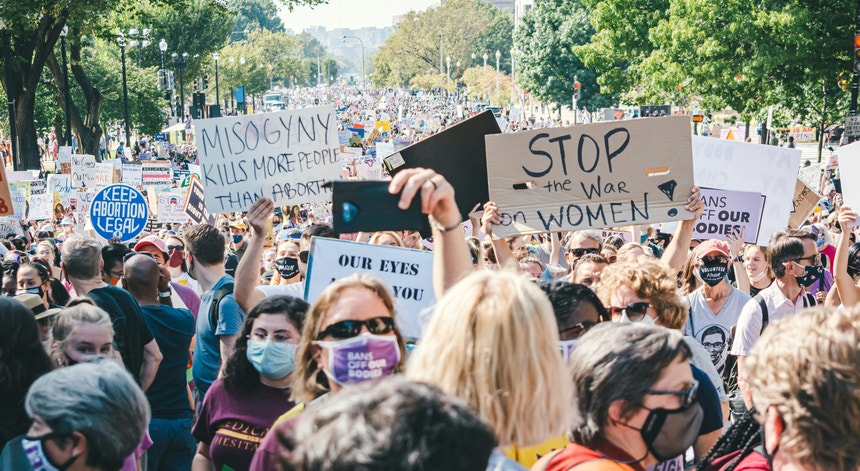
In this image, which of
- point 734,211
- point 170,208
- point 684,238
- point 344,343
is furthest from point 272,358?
point 170,208

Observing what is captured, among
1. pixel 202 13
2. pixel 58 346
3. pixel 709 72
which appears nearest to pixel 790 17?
pixel 709 72

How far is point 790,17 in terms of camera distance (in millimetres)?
24188

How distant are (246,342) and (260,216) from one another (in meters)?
1.33

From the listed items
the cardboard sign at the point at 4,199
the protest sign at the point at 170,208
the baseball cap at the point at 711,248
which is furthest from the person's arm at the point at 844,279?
the protest sign at the point at 170,208

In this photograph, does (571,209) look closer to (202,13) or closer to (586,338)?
(586,338)

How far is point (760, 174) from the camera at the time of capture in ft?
25.5

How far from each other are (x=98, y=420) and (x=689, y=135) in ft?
11.4

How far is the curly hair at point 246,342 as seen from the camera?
3.95m

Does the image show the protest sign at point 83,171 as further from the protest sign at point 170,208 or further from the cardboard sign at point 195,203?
the cardboard sign at point 195,203

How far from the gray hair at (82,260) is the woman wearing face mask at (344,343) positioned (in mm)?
2795

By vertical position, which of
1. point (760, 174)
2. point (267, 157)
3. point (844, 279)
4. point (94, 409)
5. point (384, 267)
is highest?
point (267, 157)

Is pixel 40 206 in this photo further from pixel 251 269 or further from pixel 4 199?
pixel 251 269

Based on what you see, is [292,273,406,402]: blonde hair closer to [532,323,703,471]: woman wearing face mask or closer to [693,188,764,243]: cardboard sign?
[532,323,703,471]: woman wearing face mask

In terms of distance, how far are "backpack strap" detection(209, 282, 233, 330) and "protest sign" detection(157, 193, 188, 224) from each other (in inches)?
371
